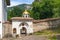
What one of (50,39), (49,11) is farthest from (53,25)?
(49,11)

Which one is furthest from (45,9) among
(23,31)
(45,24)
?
(45,24)

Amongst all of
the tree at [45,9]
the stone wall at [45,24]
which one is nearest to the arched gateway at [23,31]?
the stone wall at [45,24]

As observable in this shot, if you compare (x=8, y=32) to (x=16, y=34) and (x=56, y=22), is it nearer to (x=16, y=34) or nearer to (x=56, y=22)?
(x=16, y=34)

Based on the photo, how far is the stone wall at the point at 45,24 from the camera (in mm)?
29891

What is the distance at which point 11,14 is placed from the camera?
207 feet

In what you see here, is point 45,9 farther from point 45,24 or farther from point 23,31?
point 45,24

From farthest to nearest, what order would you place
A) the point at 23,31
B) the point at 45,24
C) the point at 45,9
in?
the point at 45,9 < the point at 23,31 < the point at 45,24

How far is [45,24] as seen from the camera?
98.6ft

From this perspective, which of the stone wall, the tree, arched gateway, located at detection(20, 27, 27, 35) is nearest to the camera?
the stone wall

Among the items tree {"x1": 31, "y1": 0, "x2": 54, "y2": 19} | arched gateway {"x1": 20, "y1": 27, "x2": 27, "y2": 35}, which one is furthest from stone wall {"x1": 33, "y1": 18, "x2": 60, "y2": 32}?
tree {"x1": 31, "y1": 0, "x2": 54, "y2": 19}

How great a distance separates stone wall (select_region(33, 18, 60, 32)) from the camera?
29.9 metres

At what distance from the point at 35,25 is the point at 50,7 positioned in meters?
14.6

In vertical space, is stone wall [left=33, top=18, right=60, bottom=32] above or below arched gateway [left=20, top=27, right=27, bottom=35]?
above

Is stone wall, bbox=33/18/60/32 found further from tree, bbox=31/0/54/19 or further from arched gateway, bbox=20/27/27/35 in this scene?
tree, bbox=31/0/54/19
